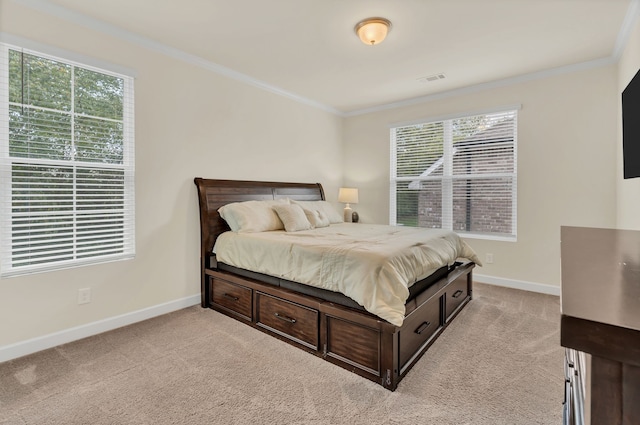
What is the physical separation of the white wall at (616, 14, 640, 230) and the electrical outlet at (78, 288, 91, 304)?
458 centimetres

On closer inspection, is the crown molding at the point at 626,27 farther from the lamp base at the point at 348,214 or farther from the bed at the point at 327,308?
the lamp base at the point at 348,214

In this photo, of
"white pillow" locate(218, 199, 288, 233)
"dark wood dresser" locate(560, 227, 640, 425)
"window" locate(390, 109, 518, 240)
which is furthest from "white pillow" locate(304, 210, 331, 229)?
"dark wood dresser" locate(560, 227, 640, 425)

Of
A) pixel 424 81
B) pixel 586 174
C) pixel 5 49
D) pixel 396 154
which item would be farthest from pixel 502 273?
pixel 5 49

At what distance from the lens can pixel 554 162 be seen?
12.1 feet

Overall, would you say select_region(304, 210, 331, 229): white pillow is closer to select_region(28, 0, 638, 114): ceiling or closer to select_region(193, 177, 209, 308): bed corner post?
select_region(193, 177, 209, 308): bed corner post

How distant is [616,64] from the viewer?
3.31 meters

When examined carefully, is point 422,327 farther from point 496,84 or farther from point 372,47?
point 496,84

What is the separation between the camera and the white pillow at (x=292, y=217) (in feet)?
11.1

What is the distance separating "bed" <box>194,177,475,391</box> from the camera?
6.63 feet

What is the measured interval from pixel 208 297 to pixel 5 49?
2.58m

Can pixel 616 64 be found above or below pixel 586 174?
above

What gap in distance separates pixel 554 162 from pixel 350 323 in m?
3.29

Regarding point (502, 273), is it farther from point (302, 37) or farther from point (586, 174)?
point (302, 37)

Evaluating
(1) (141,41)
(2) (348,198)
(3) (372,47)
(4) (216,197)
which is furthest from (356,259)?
(2) (348,198)
